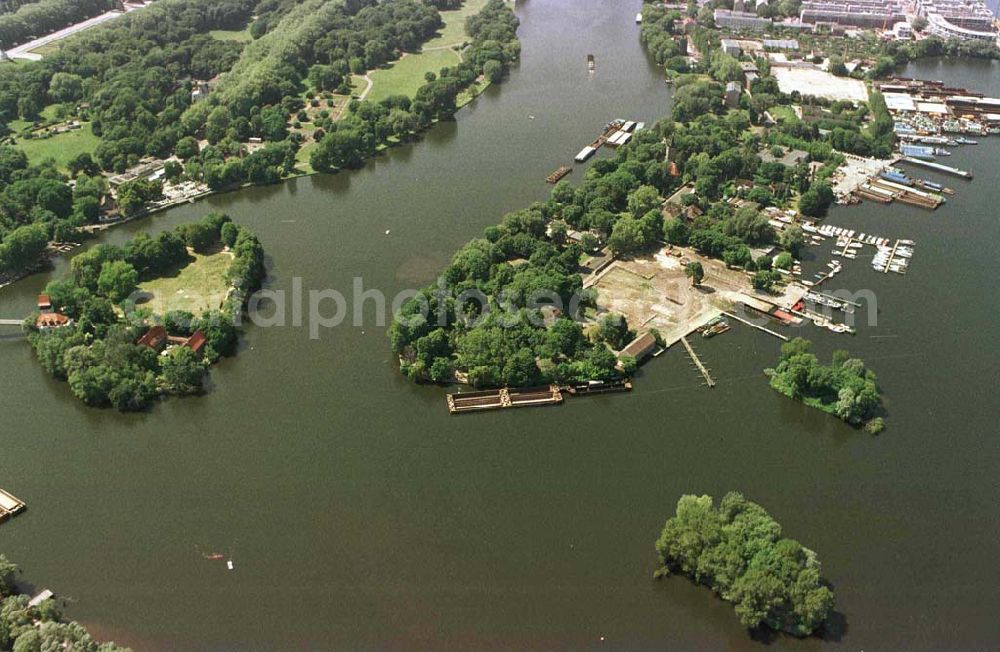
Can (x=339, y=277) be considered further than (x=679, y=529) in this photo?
Yes

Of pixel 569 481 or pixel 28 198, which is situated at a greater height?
pixel 28 198

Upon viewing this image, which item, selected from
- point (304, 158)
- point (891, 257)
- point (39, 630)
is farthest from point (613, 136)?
point (39, 630)

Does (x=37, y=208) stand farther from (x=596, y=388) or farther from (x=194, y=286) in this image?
(x=596, y=388)

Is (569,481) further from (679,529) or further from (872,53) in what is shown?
(872,53)

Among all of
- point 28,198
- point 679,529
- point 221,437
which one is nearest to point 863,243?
point 679,529

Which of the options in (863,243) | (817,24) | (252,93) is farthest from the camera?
(817,24)

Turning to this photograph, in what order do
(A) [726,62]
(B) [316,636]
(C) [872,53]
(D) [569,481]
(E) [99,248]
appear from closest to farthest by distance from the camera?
(B) [316,636], (D) [569,481], (E) [99,248], (A) [726,62], (C) [872,53]

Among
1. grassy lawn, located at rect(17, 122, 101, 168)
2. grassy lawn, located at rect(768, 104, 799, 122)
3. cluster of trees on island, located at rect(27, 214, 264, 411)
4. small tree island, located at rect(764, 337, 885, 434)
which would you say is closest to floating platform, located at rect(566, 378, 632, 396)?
small tree island, located at rect(764, 337, 885, 434)
